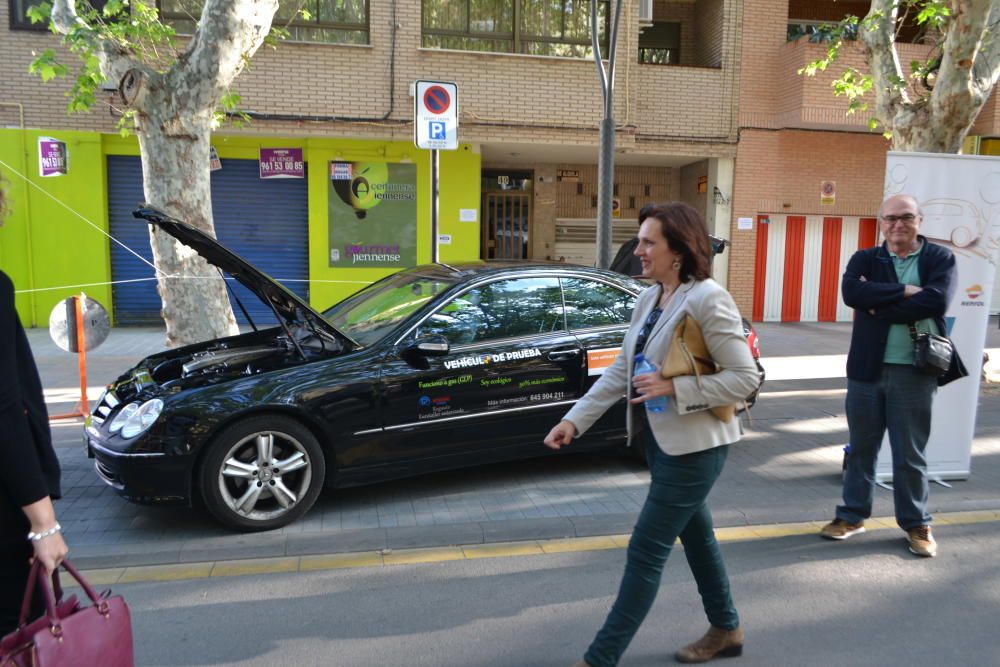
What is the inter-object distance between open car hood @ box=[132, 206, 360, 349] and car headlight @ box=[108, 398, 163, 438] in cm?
93

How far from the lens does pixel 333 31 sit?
13031 millimetres

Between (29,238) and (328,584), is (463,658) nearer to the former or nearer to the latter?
(328,584)

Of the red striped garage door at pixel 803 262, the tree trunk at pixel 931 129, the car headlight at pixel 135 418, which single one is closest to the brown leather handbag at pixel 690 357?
the car headlight at pixel 135 418

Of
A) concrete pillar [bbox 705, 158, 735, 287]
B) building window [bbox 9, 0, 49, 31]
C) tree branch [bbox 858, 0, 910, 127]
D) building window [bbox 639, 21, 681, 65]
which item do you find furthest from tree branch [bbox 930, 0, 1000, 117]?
building window [bbox 9, 0, 49, 31]

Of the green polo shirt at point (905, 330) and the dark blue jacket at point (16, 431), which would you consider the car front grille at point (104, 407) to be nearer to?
the dark blue jacket at point (16, 431)

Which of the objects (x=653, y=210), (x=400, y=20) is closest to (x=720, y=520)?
(x=653, y=210)

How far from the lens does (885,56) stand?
912cm

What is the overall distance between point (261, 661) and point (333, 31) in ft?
39.3

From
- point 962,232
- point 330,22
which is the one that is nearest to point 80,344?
point 962,232

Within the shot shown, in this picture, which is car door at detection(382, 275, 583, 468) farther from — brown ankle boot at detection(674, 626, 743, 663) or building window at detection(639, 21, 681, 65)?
building window at detection(639, 21, 681, 65)

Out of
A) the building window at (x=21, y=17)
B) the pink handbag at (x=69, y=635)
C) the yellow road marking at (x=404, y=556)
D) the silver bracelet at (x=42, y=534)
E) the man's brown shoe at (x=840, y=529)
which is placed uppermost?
the building window at (x=21, y=17)

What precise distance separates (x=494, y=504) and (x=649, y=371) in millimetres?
2470

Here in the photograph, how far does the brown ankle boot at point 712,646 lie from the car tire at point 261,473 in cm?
244

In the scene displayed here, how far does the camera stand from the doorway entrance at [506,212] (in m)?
16.2
